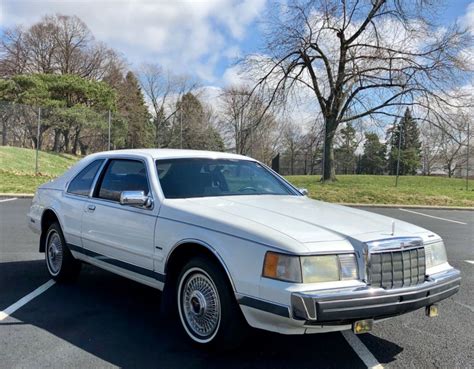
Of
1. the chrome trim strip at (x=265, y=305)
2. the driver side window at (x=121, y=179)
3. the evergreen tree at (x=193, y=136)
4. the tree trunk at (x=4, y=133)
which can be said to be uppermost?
the evergreen tree at (x=193, y=136)

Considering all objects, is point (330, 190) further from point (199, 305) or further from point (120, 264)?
point (199, 305)

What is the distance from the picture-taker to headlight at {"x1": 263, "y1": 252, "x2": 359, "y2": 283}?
3.35 metres

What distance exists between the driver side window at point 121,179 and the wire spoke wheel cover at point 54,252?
1.08 metres

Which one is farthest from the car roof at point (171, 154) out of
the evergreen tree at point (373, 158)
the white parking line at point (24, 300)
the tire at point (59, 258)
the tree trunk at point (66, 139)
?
the evergreen tree at point (373, 158)

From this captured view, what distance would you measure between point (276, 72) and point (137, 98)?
44.0m

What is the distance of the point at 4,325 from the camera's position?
4.45m

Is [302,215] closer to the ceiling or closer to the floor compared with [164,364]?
closer to the ceiling

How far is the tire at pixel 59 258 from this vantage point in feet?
18.9

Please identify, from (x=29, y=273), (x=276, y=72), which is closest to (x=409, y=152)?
(x=276, y=72)

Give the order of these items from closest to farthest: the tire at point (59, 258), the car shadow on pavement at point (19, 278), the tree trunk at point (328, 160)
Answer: the car shadow on pavement at point (19, 278), the tire at point (59, 258), the tree trunk at point (328, 160)

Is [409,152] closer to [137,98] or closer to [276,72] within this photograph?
[276,72]

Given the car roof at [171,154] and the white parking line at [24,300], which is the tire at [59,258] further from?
the car roof at [171,154]

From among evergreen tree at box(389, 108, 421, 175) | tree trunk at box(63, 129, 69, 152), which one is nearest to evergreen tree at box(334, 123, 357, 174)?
evergreen tree at box(389, 108, 421, 175)

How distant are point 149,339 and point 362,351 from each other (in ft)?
5.84
